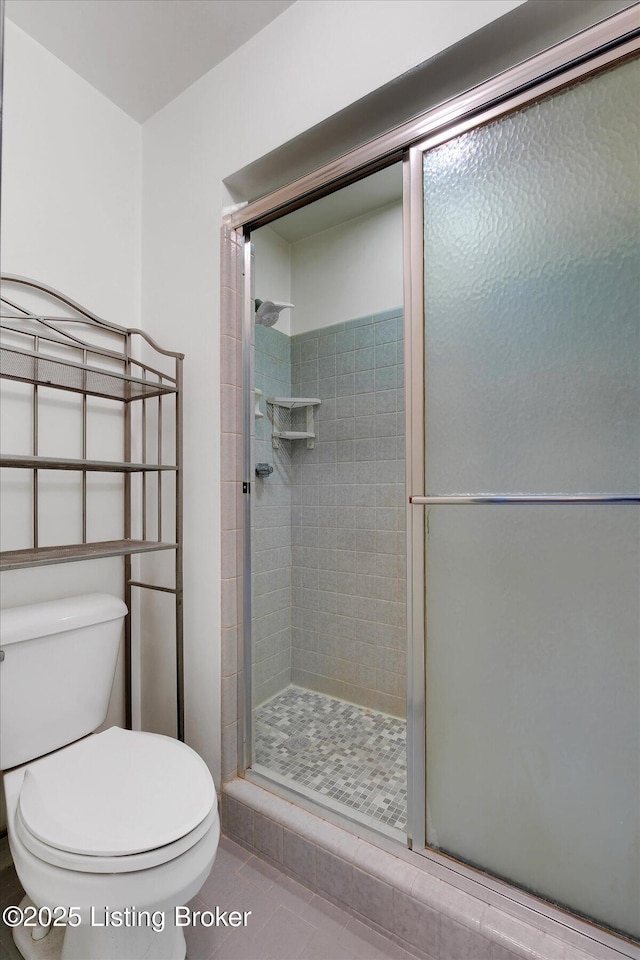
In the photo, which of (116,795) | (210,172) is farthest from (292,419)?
(116,795)

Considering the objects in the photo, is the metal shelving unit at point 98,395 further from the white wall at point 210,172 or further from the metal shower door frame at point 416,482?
the metal shower door frame at point 416,482

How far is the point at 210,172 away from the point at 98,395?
0.84 meters

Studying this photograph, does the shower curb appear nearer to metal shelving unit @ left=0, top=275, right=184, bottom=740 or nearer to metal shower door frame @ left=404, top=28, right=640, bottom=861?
metal shower door frame @ left=404, top=28, right=640, bottom=861

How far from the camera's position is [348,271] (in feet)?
7.50

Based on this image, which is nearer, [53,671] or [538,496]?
[538,496]

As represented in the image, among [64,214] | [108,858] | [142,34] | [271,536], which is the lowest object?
[108,858]

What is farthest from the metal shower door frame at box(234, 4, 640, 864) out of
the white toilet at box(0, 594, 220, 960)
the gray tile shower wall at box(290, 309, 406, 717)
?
the gray tile shower wall at box(290, 309, 406, 717)

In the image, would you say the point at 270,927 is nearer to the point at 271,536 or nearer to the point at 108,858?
the point at 108,858

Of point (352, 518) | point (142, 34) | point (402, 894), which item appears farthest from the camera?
point (352, 518)

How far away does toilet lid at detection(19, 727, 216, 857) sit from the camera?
36.8 inches

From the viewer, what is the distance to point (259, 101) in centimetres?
145

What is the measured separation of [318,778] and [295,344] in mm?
1922

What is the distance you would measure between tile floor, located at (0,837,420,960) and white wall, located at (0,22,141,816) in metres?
0.64

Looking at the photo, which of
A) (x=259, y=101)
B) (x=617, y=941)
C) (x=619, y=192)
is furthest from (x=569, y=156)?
(x=617, y=941)
